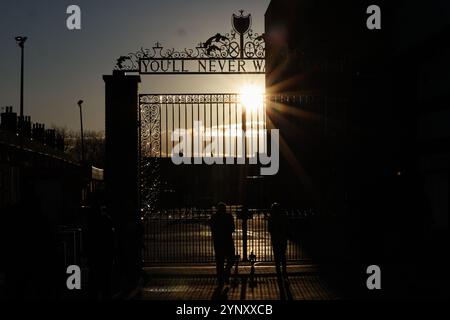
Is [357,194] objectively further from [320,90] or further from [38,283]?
[38,283]

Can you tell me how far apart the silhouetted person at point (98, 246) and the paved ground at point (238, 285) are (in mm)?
1592

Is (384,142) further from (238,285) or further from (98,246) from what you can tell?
(98,246)

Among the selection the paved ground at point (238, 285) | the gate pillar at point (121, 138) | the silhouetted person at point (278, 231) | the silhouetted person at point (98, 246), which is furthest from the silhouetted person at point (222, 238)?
the silhouetted person at point (98, 246)

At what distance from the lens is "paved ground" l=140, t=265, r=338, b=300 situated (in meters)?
15.4

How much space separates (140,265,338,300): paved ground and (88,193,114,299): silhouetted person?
159 cm

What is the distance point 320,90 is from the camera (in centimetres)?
2327

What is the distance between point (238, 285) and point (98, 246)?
455 cm

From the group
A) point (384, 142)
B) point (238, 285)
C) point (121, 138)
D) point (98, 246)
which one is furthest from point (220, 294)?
point (121, 138)

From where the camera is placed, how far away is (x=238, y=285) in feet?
56.7

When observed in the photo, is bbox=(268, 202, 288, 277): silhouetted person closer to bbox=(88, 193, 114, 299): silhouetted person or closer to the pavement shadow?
the pavement shadow

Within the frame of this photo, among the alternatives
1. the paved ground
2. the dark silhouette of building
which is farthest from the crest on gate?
the paved ground

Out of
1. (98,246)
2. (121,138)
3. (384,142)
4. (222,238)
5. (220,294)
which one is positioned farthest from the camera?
(121,138)

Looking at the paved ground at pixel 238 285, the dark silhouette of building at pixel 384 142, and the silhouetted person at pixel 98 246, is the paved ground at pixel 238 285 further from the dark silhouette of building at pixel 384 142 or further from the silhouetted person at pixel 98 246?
the silhouetted person at pixel 98 246
